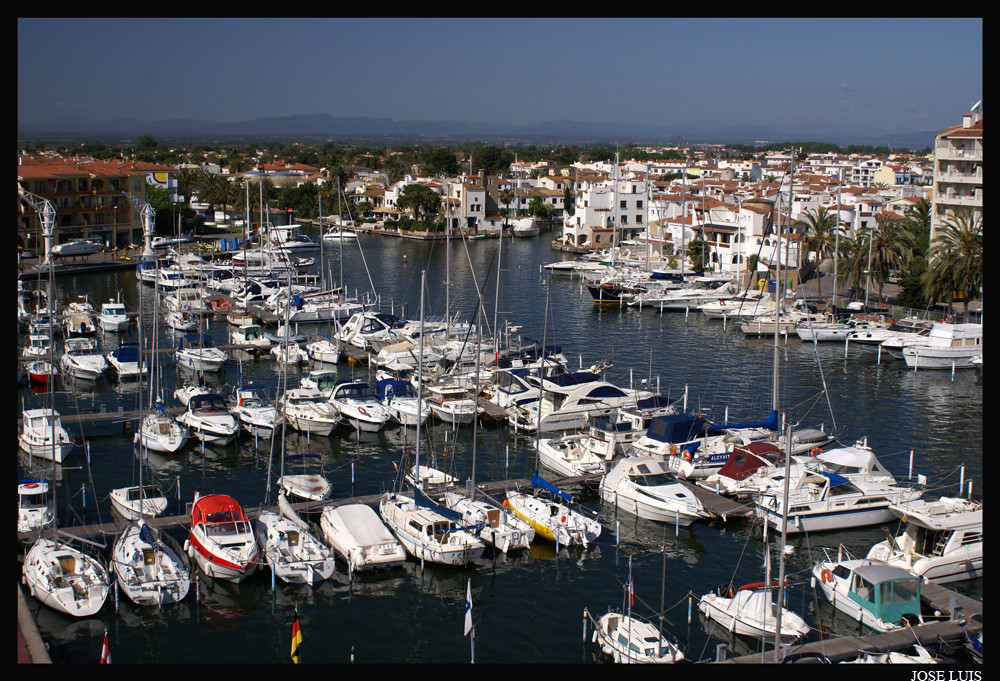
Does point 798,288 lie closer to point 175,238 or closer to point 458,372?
point 458,372

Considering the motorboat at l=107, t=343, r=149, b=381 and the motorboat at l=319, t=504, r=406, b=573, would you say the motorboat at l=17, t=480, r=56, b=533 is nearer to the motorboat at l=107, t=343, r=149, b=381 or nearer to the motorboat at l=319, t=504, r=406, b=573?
the motorboat at l=319, t=504, r=406, b=573

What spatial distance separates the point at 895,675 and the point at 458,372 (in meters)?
18.1

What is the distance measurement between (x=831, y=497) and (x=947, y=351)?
647 inches

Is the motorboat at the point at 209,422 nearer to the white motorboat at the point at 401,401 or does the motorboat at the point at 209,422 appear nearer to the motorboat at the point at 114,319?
the white motorboat at the point at 401,401

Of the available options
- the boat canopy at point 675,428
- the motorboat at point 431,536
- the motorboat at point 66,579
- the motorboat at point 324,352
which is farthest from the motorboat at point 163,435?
the boat canopy at point 675,428

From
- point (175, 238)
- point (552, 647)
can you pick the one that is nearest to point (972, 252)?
point (552, 647)

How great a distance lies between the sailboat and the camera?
691 inches

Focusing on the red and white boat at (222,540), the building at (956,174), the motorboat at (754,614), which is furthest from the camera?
the building at (956,174)

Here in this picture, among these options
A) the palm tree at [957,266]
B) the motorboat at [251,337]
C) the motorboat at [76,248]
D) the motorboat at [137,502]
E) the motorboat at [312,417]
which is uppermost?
the palm tree at [957,266]

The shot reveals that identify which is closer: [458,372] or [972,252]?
[458,372]

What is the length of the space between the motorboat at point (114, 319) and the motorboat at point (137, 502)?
63.2ft

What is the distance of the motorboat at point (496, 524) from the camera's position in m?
18.2

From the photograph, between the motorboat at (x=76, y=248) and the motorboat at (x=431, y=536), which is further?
the motorboat at (x=76, y=248)
